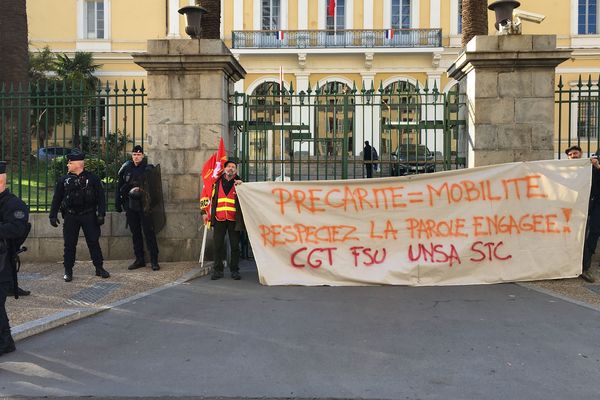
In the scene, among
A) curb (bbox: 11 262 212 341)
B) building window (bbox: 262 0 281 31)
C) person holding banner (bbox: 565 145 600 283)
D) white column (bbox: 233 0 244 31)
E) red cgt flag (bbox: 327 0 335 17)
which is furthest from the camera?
building window (bbox: 262 0 281 31)

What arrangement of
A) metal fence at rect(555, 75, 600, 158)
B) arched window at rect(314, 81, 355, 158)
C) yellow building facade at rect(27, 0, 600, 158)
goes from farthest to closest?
yellow building facade at rect(27, 0, 600, 158)
arched window at rect(314, 81, 355, 158)
metal fence at rect(555, 75, 600, 158)

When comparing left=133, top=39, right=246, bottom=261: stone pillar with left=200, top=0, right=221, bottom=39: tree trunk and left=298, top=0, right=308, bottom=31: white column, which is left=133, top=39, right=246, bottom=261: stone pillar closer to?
left=200, top=0, right=221, bottom=39: tree trunk

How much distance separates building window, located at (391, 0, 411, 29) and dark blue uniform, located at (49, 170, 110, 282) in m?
28.8

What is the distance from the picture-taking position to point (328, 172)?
9680mm

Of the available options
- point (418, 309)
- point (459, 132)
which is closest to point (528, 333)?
point (418, 309)

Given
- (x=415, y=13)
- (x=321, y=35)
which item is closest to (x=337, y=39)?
(x=321, y=35)

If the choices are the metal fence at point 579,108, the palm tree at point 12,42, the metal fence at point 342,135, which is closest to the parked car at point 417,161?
the metal fence at point 342,135

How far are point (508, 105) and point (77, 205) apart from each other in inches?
252

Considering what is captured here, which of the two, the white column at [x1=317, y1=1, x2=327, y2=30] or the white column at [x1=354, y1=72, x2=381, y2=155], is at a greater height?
the white column at [x1=317, y1=1, x2=327, y2=30]

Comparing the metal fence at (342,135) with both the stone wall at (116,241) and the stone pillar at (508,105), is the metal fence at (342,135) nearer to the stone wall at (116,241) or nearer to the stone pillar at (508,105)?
the stone pillar at (508,105)

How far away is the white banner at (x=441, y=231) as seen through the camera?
738 cm

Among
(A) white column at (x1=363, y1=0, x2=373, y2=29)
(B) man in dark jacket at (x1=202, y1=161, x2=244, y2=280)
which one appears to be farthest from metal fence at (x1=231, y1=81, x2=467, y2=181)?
(A) white column at (x1=363, y1=0, x2=373, y2=29)

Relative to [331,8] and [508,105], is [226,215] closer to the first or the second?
[508,105]

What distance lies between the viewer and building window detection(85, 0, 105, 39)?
35.2 meters
